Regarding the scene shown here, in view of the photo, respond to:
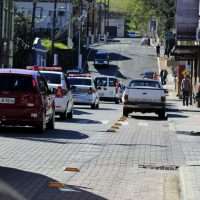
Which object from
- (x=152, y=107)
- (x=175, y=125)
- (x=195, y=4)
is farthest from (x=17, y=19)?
(x=175, y=125)

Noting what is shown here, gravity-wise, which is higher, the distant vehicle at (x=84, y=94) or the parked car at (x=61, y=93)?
the parked car at (x=61, y=93)

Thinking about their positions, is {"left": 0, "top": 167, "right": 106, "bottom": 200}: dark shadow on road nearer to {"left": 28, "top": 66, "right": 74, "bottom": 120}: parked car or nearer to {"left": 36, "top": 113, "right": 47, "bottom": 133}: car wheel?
{"left": 36, "top": 113, "right": 47, "bottom": 133}: car wheel

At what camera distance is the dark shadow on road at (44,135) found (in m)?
18.2

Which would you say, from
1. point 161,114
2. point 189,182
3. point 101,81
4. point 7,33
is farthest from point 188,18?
point 189,182

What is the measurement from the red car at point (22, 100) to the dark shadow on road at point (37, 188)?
747cm

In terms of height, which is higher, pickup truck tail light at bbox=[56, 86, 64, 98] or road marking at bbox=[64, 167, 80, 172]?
road marking at bbox=[64, 167, 80, 172]

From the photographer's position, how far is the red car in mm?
19656

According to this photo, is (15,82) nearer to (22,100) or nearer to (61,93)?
(22,100)

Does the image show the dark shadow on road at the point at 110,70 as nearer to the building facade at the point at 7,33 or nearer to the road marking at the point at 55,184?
the building facade at the point at 7,33

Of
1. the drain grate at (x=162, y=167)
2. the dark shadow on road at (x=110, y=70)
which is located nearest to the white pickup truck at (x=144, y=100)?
the drain grate at (x=162, y=167)

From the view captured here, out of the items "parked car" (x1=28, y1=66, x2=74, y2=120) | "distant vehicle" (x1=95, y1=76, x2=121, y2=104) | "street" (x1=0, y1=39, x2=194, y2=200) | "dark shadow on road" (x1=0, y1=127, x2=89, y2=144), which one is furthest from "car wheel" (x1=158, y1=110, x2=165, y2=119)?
"distant vehicle" (x1=95, y1=76, x2=121, y2=104)

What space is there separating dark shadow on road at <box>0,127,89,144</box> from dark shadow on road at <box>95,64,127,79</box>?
65387mm

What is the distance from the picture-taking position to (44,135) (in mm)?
19422

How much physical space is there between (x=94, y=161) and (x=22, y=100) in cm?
600
